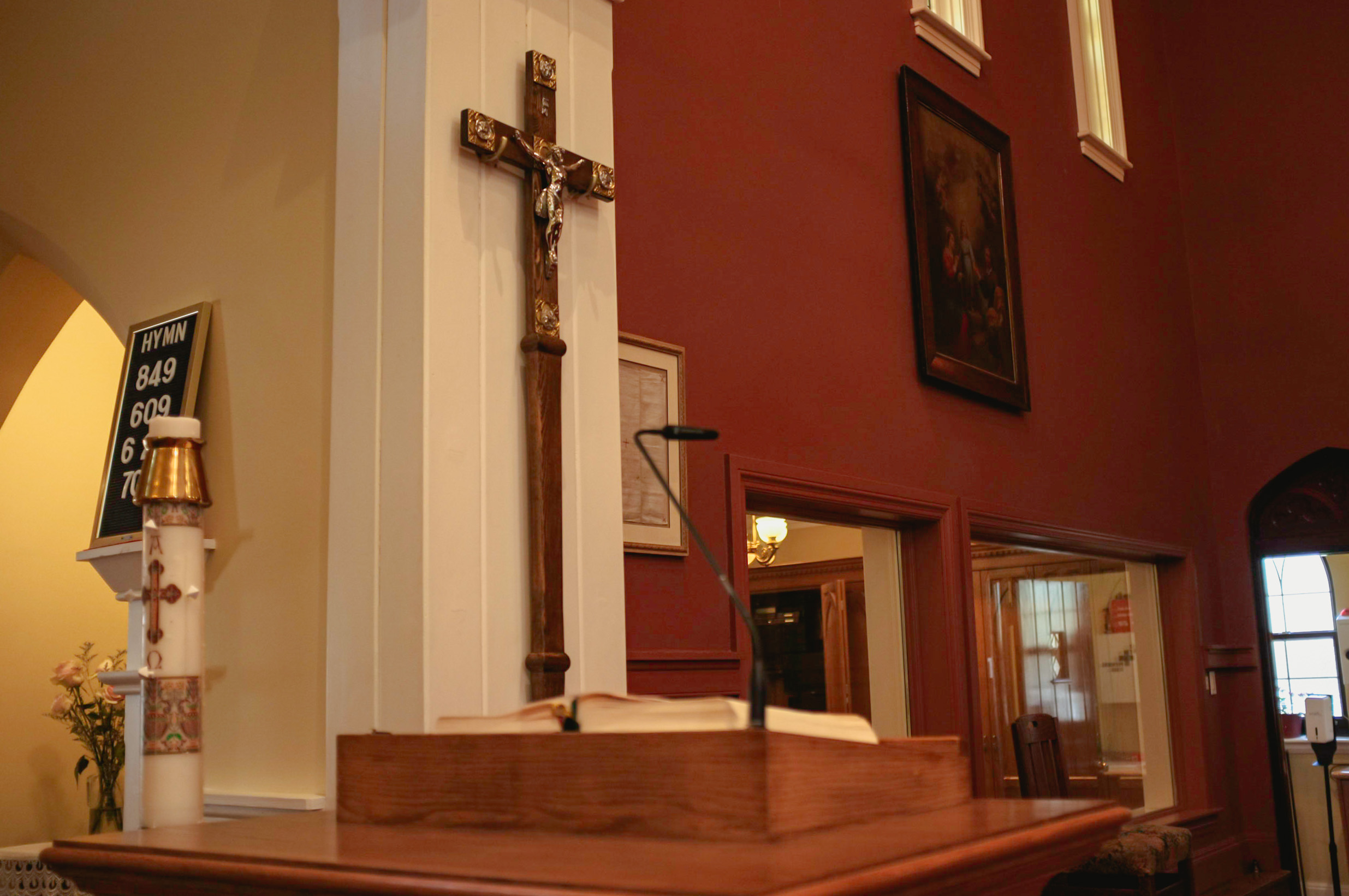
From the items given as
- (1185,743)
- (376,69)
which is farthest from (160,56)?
(1185,743)

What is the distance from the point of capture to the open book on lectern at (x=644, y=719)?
4.82 feet

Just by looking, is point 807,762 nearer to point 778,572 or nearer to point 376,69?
point 376,69

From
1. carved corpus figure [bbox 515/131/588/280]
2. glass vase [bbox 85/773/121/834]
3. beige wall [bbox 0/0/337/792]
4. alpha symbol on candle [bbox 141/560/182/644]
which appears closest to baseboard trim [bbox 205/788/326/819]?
beige wall [bbox 0/0/337/792]

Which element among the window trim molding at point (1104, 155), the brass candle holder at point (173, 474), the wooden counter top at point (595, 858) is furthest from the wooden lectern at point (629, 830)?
the window trim molding at point (1104, 155)

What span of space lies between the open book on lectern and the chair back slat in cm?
372

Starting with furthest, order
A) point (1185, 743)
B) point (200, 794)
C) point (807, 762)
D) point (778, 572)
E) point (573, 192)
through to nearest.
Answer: point (1185, 743) → point (778, 572) → point (573, 192) → point (200, 794) → point (807, 762)

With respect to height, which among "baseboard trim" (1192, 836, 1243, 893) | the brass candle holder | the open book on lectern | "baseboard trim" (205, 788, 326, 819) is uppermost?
the brass candle holder

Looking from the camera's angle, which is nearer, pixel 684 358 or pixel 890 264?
pixel 684 358

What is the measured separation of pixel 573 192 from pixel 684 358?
0.90 metres

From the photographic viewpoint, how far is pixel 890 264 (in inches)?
203

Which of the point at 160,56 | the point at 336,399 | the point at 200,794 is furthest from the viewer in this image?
the point at 160,56

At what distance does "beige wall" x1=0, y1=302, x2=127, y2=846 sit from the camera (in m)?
5.62

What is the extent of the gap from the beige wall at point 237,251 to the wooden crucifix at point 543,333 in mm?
487

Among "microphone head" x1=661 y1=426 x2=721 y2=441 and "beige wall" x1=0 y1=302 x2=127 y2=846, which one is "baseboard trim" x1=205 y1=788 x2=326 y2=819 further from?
"beige wall" x1=0 y1=302 x2=127 y2=846
